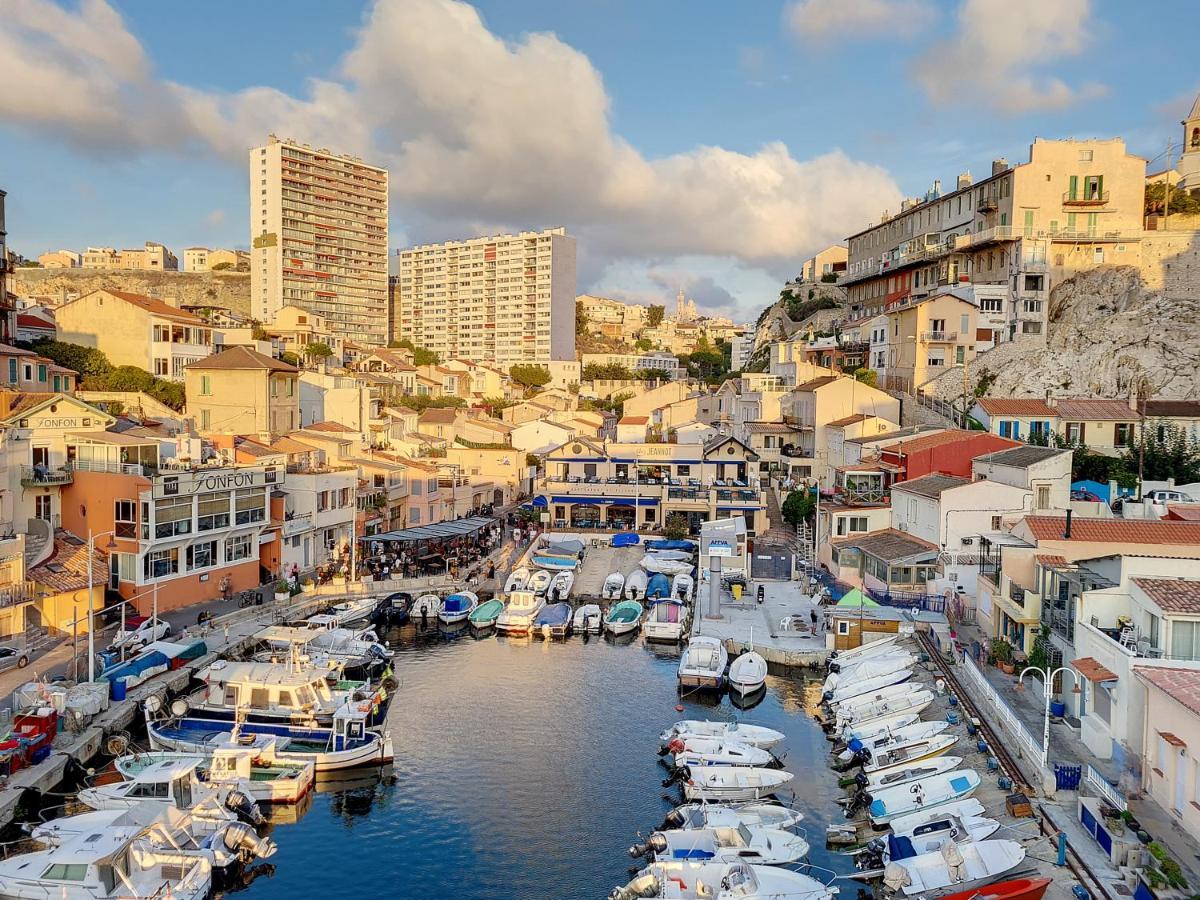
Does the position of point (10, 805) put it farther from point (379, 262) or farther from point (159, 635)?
point (379, 262)

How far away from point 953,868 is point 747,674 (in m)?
13.7

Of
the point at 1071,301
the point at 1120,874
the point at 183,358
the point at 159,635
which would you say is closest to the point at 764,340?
the point at 1071,301

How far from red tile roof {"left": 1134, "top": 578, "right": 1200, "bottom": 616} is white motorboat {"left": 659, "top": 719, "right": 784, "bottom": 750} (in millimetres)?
9988

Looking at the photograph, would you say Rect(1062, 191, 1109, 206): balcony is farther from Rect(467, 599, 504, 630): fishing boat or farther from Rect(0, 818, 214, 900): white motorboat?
Rect(0, 818, 214, 900): white motorboat

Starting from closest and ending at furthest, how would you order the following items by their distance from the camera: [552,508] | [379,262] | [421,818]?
[421,818] → [552,508] → [379,262]

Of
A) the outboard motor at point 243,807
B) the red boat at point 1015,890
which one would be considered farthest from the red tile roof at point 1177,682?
the outboard motor at point 243,807

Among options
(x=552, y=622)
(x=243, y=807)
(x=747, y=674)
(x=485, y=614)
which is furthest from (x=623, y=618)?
(x=243, y=807)

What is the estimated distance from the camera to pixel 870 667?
2945cm

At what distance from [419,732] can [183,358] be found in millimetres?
43360

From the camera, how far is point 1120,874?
52.7ft

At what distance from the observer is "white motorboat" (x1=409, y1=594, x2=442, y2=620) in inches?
1582

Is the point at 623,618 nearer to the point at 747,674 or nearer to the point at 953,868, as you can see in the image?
the point at 747,674

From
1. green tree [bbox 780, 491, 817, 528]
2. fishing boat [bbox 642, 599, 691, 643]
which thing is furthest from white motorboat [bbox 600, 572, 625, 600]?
green tree [bbox 780, 491, 817, 528]

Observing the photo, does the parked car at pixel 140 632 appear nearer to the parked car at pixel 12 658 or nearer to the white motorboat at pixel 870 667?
the parked car at pixel 12 658
